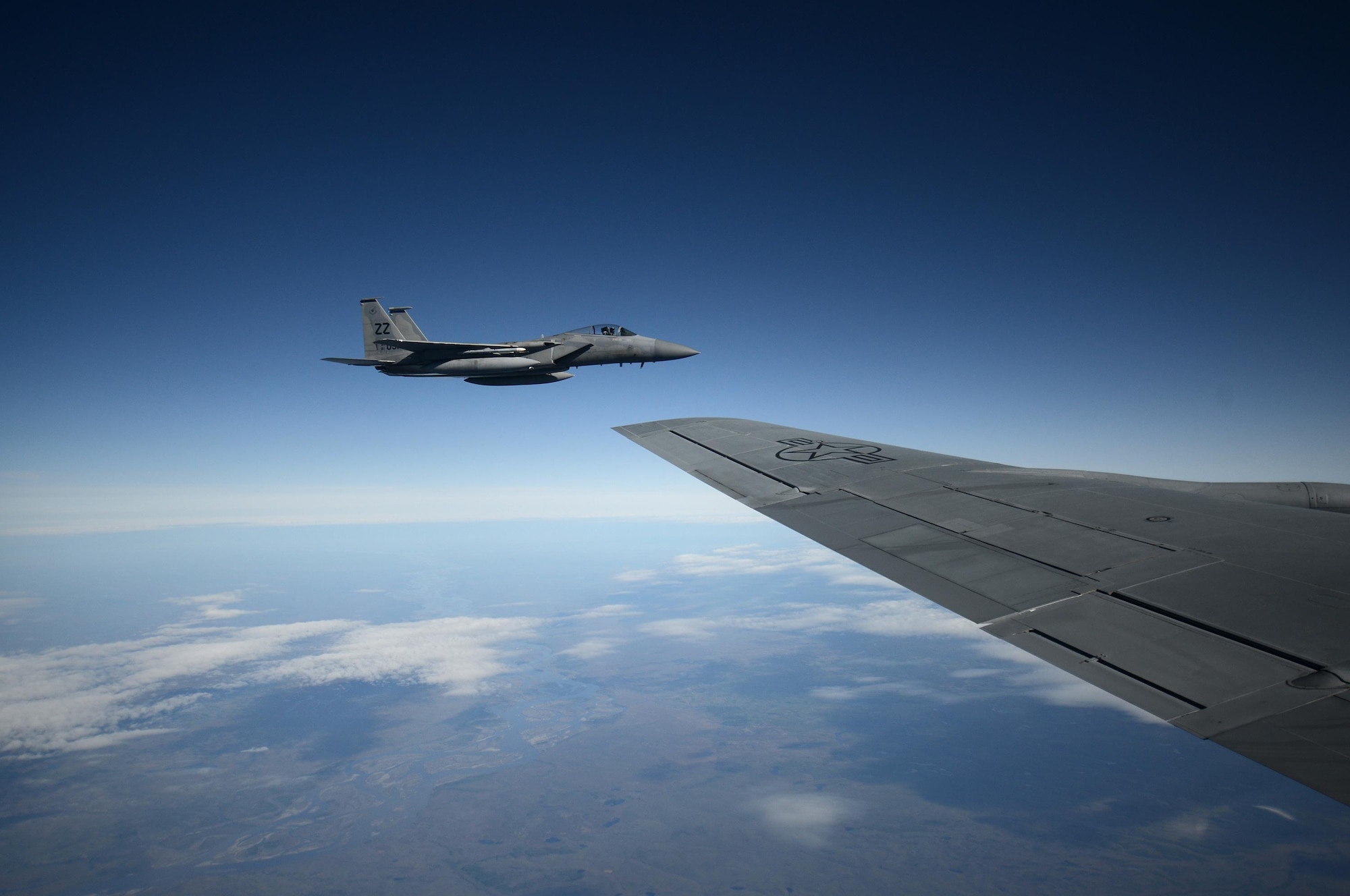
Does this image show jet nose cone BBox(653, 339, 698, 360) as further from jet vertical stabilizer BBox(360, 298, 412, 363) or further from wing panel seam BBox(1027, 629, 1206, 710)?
wing panel seam BBox(1027, 629, 1206, 710)

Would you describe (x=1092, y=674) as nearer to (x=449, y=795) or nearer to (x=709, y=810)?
(x=709, y=810)

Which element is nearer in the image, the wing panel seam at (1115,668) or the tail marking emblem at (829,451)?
the wing panel seam at (1115,668)

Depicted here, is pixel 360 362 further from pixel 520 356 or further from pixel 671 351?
pixel 671 351

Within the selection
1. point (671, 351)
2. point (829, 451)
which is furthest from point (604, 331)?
point (829, 451)

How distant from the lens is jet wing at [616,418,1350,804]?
9.82ft

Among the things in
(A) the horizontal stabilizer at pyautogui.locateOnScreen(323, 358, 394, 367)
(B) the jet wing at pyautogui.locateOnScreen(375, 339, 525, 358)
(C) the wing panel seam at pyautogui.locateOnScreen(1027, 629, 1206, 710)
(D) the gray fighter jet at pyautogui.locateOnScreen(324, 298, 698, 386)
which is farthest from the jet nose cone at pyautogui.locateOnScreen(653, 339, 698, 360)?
(C) the wing panel seam at pyautogui.locateOnScreen(1027, 629, 1206, 710)

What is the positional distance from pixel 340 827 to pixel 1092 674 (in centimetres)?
18729

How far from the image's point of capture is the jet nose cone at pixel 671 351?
104 ft

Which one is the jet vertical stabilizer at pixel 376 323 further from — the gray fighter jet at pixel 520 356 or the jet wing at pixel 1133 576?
the jet wing at pixel 1133 576

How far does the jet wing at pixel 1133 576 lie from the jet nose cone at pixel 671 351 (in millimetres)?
22420

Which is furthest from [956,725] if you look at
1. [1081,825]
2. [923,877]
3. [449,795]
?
[449,795]

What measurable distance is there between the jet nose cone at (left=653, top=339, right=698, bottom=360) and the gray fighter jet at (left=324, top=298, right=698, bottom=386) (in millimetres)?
39

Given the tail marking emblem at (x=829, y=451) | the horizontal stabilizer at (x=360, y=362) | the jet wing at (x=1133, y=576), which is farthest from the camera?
the horizontal stabilizer at (x=360, y=362)

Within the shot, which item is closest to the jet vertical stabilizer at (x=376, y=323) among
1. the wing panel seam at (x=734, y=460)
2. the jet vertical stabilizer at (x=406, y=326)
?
the jet vertical stabilizer at (x=406, y=326)
